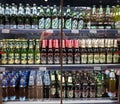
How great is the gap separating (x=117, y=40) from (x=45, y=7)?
1020 millimetres

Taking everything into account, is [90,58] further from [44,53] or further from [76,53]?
[44,53]

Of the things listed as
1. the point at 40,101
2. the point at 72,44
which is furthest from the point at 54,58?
the point at 40,101

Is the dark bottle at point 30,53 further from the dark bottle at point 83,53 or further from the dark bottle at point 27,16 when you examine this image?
the dark bottle at point 83,53

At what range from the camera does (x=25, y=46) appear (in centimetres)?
278

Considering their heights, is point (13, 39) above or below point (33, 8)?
below

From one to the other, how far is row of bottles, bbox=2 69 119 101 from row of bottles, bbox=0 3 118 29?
2.07 ft

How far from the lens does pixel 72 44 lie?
278cm

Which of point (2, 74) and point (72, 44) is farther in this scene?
point (2, 74)

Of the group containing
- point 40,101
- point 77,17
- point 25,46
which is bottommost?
point 40,101

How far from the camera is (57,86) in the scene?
2.79 metres

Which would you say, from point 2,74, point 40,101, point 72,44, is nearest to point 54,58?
point 72,44

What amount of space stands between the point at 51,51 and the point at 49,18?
417 millimetres

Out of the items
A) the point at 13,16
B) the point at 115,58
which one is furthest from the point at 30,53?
the point at 115,58

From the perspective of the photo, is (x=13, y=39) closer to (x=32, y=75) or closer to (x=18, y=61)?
(x=18, y=61)
